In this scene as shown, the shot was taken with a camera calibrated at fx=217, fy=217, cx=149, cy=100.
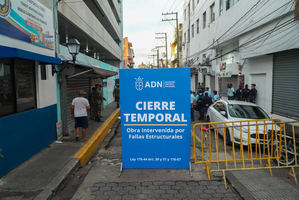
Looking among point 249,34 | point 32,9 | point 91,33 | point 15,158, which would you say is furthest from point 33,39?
point 249,34

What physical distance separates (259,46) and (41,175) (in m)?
12.4

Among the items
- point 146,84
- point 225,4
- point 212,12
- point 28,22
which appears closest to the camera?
point 146,84

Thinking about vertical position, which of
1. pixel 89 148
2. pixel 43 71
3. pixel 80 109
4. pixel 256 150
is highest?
pixel 43 71

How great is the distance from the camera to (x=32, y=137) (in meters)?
5.76

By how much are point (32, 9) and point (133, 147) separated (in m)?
4.56

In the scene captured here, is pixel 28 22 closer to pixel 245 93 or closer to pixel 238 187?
pixel 238 187

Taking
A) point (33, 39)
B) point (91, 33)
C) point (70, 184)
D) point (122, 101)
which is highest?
point (91, 33)

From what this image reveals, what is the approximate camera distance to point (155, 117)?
474 centimetres

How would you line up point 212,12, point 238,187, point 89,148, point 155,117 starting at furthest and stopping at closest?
point 212,12
point 89,148
point 155,117
point 238,187

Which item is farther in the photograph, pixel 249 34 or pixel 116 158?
pixel 249 34

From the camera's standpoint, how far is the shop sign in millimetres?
4707

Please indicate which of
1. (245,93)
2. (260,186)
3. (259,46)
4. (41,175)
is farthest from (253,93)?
(41,175)

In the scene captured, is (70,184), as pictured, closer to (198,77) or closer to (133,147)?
(133,147)

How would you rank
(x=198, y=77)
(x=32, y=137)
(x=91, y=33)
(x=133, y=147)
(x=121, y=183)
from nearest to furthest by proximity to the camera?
1. (x=121, y=183)
2. (x=133, y=147)
3. (x=32, y=137)
4. (x=91, y=33)
5. (x=198, y=77)
